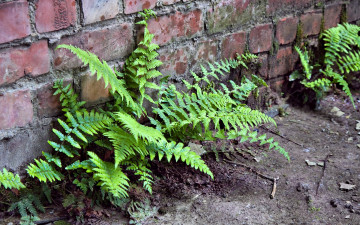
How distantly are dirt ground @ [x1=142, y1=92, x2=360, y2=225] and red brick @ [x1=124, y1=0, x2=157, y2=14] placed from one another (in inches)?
31.0

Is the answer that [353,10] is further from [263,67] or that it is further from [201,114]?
[201,114]

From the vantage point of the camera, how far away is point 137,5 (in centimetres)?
216

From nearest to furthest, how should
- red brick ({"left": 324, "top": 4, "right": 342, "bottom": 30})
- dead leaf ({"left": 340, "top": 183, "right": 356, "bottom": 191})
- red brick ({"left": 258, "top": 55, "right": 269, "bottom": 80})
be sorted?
dead leaf ({"left": 340, "top": 183, "right": 356, "bottom": 191}), red brick ({"left": 258, "top": 55, "right": 269, "bottom": 80}), red brick ({"left": 324, "top": 4, "right": 342, "bottom": 30})

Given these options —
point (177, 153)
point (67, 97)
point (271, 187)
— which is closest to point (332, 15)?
point (271, 187)

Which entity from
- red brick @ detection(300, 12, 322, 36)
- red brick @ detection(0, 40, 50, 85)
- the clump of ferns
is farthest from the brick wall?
red brick @ detection(300, 12, 322, 36)

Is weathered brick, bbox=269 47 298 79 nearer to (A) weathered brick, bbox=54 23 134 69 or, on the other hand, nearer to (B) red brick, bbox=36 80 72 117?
(A) weathered brick, bbox=54 23 134 69

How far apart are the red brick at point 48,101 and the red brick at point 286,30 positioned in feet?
4.72

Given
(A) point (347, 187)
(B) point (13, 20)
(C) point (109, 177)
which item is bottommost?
(A) point (347, 187)

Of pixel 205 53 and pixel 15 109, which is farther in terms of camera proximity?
pixel 205 53

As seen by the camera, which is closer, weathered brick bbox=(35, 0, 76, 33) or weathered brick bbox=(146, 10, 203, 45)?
weathered brick bbox=(35, 0, 76, 33)

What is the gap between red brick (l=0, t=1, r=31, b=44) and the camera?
177 centimetres

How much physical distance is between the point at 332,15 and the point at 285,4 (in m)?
0.53

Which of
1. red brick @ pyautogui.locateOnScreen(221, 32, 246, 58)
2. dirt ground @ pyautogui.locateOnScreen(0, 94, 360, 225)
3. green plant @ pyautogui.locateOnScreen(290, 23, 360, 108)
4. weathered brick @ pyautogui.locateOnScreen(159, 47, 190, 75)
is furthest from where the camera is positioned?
green plant @ pyautogui.locateOnScreen(290, 23, 360, 108)

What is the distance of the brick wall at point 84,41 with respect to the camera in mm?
1865
